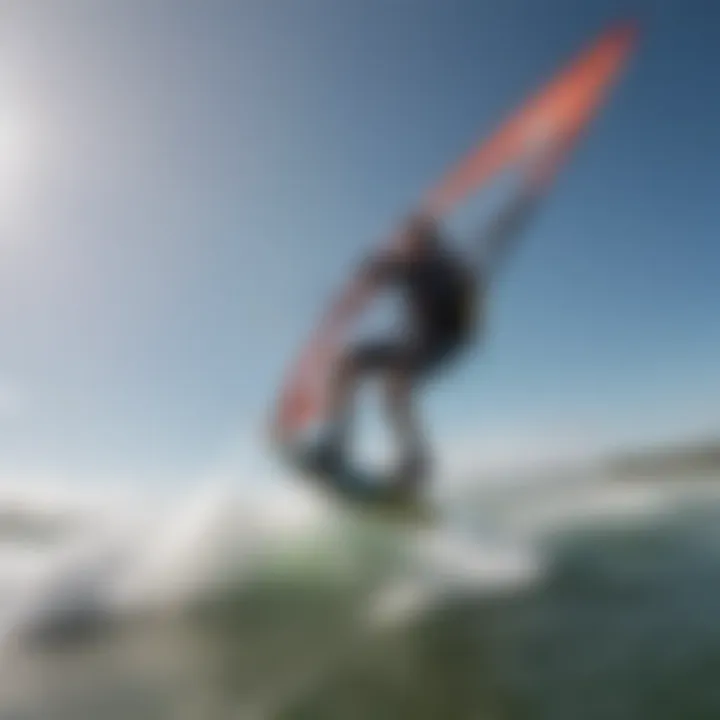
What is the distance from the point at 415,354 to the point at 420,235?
396 millimetres

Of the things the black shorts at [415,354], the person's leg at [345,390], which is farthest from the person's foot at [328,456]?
the black shorts at [415,354]

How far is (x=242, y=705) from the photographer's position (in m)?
3.02

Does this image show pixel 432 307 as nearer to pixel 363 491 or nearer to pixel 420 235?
pixel 420 235

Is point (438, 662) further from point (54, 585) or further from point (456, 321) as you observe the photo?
point (54, 585)

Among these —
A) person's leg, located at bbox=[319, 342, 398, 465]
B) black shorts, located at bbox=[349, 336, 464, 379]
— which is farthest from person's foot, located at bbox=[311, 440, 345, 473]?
black shorts, located at bbox=[349, 336, 464, 379]

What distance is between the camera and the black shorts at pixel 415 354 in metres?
3.07

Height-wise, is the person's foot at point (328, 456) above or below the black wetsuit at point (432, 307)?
below

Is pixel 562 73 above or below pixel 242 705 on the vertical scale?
above

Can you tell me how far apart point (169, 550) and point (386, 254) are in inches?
51.3

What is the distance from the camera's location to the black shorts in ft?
10.1

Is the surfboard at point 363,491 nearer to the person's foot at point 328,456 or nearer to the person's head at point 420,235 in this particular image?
the person's foot at point 328,456

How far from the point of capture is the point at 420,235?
10.2 ft

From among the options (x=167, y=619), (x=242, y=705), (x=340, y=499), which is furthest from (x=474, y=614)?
(x=167, y=619)

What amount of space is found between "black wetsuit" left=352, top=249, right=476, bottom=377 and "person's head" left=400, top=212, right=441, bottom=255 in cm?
3
